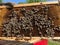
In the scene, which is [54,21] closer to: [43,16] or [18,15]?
[43,16]

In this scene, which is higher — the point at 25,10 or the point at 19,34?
the point at 25,10

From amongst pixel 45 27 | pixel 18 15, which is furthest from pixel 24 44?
pixel 18 15

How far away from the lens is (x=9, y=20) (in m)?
3.52

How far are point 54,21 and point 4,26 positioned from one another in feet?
3.09

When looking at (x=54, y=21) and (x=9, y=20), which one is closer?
(x=54, y=21)

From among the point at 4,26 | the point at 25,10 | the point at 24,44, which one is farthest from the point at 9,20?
the point at 24,44

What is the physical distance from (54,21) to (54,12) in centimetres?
16

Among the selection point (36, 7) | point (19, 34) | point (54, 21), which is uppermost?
point (36, 7)

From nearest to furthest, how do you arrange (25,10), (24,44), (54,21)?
(24,44), (54,21), (25,10)

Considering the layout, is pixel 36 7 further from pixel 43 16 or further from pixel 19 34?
pixel 19 34

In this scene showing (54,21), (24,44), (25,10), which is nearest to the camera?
(24,44)

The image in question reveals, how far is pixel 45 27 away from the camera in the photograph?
10.7 feet

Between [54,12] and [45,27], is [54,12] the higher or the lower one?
the higher one

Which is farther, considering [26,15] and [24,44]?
[26,15]
